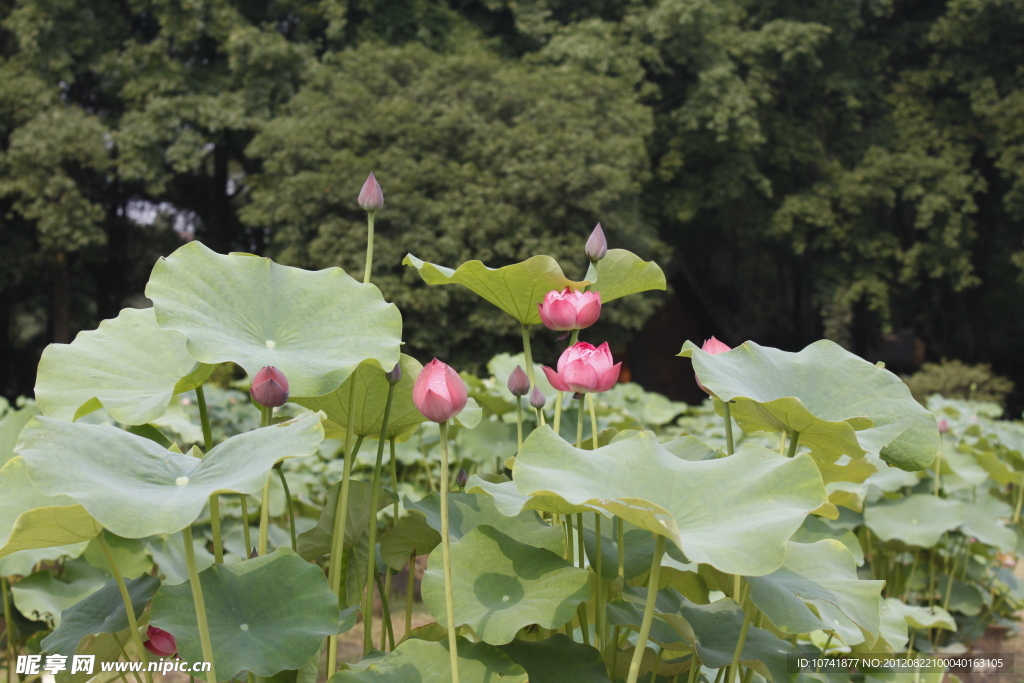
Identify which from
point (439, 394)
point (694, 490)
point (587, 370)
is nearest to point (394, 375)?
point (439, 394)

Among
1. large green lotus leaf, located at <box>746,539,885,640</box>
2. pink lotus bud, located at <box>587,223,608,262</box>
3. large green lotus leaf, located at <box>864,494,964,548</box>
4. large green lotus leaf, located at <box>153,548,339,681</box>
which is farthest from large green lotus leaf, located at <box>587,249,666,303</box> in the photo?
large green lotus leaf, located at <box>864,494,964,548</box>

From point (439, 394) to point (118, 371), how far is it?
39 cm

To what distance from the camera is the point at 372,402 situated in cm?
87

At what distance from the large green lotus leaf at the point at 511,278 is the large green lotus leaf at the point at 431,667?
1.18ft

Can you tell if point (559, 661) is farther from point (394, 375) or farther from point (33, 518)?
point (33, 518)

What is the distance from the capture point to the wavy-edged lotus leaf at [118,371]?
0.75 meters

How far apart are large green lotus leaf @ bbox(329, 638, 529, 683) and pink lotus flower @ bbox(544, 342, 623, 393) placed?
0.88 ft

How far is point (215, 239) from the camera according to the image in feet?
38.4

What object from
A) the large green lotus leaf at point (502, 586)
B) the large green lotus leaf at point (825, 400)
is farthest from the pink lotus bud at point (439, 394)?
the large green lotus leaf at point (825, 400)

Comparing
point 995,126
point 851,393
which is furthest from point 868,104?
point 851,393

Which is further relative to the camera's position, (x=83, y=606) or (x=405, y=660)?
(x=83, y=606)

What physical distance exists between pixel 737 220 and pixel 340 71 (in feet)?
22.3

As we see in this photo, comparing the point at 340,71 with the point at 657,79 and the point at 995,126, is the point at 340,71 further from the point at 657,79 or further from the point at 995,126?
the point at 995,126

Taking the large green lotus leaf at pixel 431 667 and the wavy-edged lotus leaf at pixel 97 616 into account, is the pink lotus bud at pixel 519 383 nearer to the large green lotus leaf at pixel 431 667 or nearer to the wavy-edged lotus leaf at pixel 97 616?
the large green lotus leaf at pixel 431 667
